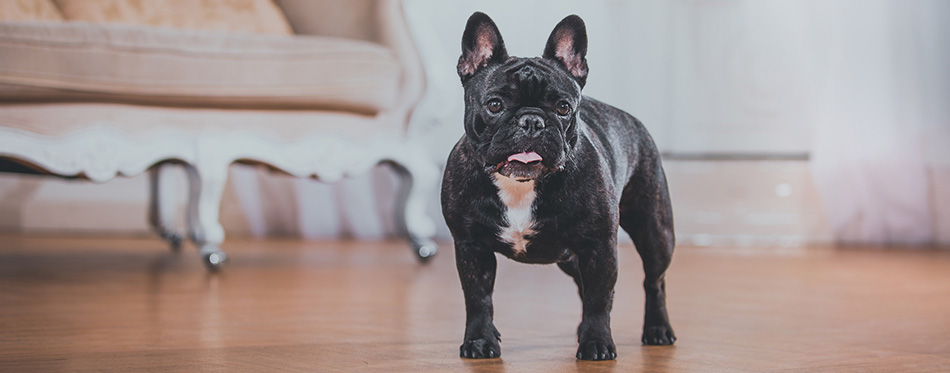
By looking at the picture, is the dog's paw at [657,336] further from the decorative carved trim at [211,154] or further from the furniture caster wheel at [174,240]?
the furniture caster wheel at [174,240]

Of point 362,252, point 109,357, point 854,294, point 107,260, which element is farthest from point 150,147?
point 854,294

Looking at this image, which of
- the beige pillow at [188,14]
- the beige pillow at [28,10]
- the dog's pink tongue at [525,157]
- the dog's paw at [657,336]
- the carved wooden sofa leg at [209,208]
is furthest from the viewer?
the beige pillow at [188,14]

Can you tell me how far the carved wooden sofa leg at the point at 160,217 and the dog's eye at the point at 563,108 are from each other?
255cm

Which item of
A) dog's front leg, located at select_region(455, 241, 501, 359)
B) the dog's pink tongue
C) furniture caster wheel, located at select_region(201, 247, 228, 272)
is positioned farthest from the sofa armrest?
the dog's pink tongue

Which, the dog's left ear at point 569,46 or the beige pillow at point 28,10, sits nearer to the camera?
the dog's left ear at point 569,46

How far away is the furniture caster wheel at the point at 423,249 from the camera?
2.80m

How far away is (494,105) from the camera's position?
1115 mm

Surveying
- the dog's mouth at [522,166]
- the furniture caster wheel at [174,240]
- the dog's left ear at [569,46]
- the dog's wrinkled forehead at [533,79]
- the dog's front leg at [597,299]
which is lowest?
the dog's front leg at [597,299]

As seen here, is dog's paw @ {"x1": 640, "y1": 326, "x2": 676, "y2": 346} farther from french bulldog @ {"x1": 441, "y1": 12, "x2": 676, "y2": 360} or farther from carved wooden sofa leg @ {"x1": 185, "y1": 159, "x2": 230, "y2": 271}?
carved wooden sofa leg @ {"x1": 185, "y1": 159, "x2": 230, "y2": 271}

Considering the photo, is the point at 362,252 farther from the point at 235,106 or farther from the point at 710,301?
the point at 710,301

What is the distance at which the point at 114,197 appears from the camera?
4465mm

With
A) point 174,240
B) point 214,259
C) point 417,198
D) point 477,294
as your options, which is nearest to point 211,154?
point 214,259

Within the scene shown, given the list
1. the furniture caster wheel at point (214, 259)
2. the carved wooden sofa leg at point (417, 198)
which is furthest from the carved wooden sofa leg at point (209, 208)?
the carved wooden sofa leg at point (417, 198)

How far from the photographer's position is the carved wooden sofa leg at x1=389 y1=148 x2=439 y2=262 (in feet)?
9.17
